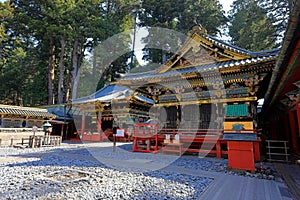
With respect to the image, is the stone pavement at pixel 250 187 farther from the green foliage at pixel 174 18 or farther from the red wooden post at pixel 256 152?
the green foliage at pixel 174 18

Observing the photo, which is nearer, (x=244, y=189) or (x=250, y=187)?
(x=244, y=189)

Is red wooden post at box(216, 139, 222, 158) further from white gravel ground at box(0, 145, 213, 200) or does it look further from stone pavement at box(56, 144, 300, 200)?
white gravel ground at box(0, 145, 213, 200)

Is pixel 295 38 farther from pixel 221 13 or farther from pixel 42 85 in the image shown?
pixel 42 85

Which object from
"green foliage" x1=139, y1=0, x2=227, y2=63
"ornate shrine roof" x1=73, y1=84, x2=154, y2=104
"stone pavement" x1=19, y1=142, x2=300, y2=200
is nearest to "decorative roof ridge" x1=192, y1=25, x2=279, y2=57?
"stone pavement" x1=19, y1=142, x2=300, y2=200

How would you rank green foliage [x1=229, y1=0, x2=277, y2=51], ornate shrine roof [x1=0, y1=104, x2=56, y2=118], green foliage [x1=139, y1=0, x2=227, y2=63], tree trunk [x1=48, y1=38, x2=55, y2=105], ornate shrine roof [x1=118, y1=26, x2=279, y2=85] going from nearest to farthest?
ornate shrine roof [x1=118, y1=26, x2=279, y2=85] < ornate shrine roof [x1=0, y1=104, x2=56, y2=118] < green foliage [x1=229, y1=0, x2=277, y2=51] < green foliage [x1=139, y1=0, x2=227, y2=63] < tree trunk [x1=48, y1=38, x2=55, y2=105]

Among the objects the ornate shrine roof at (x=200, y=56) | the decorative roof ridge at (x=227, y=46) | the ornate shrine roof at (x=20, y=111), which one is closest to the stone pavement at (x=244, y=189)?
the ornate shrine roof at (x=200, y=56)

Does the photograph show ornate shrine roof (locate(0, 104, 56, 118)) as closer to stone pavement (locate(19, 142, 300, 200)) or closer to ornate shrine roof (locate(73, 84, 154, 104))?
ornate shrine roof (locate(73, 84, 154, 104))

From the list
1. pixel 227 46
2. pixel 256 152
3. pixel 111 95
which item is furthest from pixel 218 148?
pixel 111 95

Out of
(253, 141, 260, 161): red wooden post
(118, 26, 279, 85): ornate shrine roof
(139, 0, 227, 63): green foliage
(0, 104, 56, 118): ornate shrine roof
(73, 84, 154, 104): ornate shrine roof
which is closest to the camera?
(253, 141, 260, 161): red wooden post

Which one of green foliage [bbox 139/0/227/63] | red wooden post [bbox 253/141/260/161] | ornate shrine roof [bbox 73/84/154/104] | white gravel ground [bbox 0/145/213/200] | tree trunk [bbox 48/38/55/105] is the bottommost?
white gravel ground [bbox 0/145/213/200]

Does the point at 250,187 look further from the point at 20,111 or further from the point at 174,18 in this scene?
the point at 174,18

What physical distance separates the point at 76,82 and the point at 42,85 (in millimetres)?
8380

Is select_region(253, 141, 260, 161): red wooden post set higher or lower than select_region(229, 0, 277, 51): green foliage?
lower

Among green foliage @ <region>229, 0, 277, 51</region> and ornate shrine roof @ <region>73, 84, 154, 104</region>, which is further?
ornate shrine roof @ <region>73, 84, 154, 104</region>
